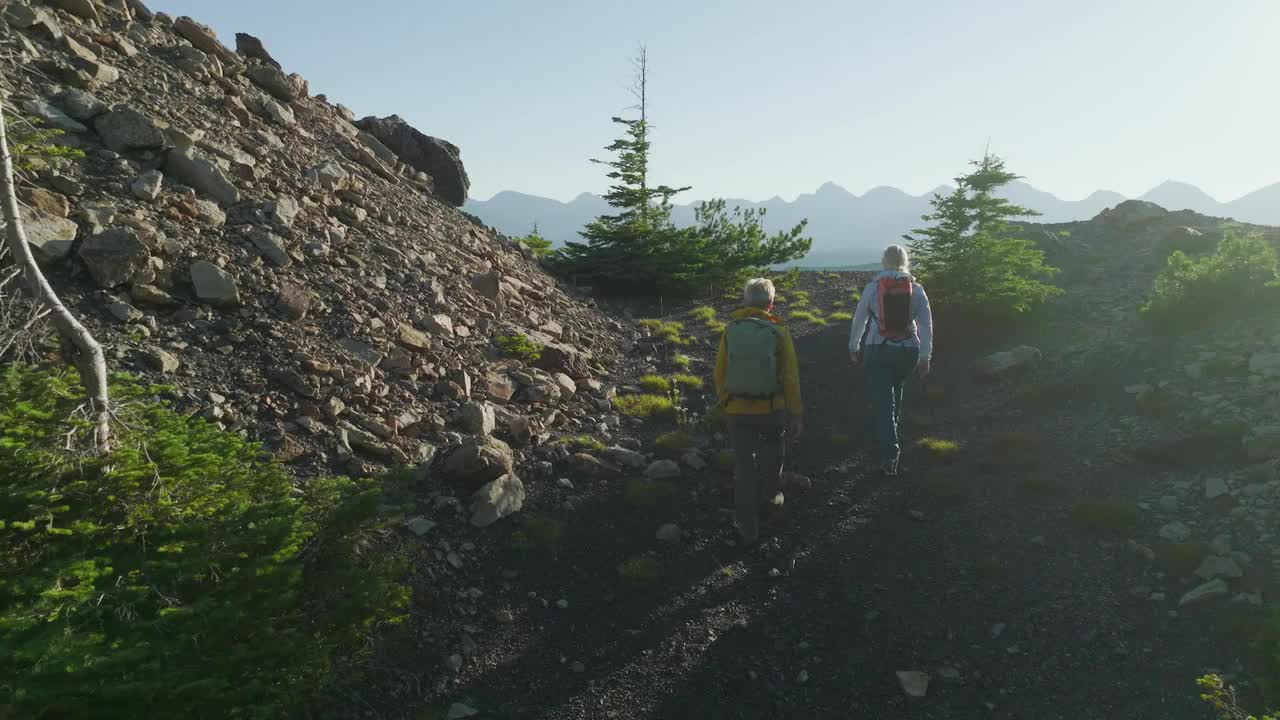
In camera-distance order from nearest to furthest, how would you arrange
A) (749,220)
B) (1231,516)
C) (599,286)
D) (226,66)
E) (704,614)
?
(704,614)
(1231,516)
(226,66)
(599,286)
(749,220)

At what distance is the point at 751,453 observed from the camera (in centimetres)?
707

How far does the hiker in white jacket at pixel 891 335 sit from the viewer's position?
8.30m

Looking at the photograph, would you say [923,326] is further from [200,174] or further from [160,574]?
[200,174]

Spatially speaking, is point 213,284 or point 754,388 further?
point 213,284

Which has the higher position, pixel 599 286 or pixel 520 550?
pixel 599 286

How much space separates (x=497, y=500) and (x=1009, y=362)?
397 inches

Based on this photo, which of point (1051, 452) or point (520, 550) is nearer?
point (520, 550)

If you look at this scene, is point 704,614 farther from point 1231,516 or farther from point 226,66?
point 226,66

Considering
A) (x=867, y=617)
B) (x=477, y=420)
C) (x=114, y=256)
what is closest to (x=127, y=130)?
(x=114, y=256)

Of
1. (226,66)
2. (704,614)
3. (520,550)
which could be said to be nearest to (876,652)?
(704,614)

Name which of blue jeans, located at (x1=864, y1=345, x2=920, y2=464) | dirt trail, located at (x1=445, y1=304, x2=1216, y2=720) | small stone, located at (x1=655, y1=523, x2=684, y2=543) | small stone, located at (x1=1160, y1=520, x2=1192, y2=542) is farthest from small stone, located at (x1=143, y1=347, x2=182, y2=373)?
small stone, located at (x1=1160, y1=520, x2=1192, y2=542)

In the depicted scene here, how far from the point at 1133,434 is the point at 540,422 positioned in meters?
8.33

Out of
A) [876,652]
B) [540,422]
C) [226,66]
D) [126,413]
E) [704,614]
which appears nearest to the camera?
[126,413]

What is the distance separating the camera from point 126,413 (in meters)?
4.67
